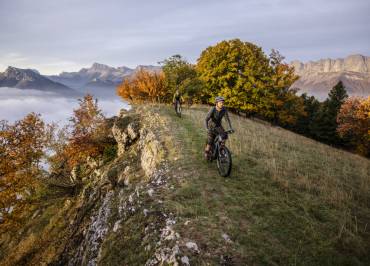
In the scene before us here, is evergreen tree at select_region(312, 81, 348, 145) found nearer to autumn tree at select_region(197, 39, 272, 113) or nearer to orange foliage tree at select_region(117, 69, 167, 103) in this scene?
autumn tree at select_region(197, 39, 272, 113)

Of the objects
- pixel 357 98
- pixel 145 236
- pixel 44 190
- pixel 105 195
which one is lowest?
pixel 44 190

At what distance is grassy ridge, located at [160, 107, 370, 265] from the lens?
547cm

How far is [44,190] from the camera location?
77.9 feet

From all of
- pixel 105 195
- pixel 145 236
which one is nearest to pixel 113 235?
pixel 145 236

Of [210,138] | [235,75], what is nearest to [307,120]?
[235,75]

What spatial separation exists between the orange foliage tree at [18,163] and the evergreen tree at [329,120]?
48510 millimetres

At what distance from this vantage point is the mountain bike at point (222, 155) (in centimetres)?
909

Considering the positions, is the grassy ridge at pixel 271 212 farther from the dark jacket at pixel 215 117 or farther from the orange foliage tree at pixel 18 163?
the orange foliage tree at pixel 18 163

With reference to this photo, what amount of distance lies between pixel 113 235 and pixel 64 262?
455 centimetres

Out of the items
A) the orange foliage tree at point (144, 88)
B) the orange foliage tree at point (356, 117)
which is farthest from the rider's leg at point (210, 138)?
the orange foliage tree at point (356, 117)

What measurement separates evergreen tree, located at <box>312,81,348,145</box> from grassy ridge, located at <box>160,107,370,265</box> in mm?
41223

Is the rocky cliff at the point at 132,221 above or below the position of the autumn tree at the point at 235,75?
below

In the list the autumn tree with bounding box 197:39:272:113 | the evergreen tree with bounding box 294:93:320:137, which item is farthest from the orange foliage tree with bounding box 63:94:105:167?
the evergreen tree with bounding box 294:93:320:137

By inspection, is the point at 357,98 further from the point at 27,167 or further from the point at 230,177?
the point at 27,167
